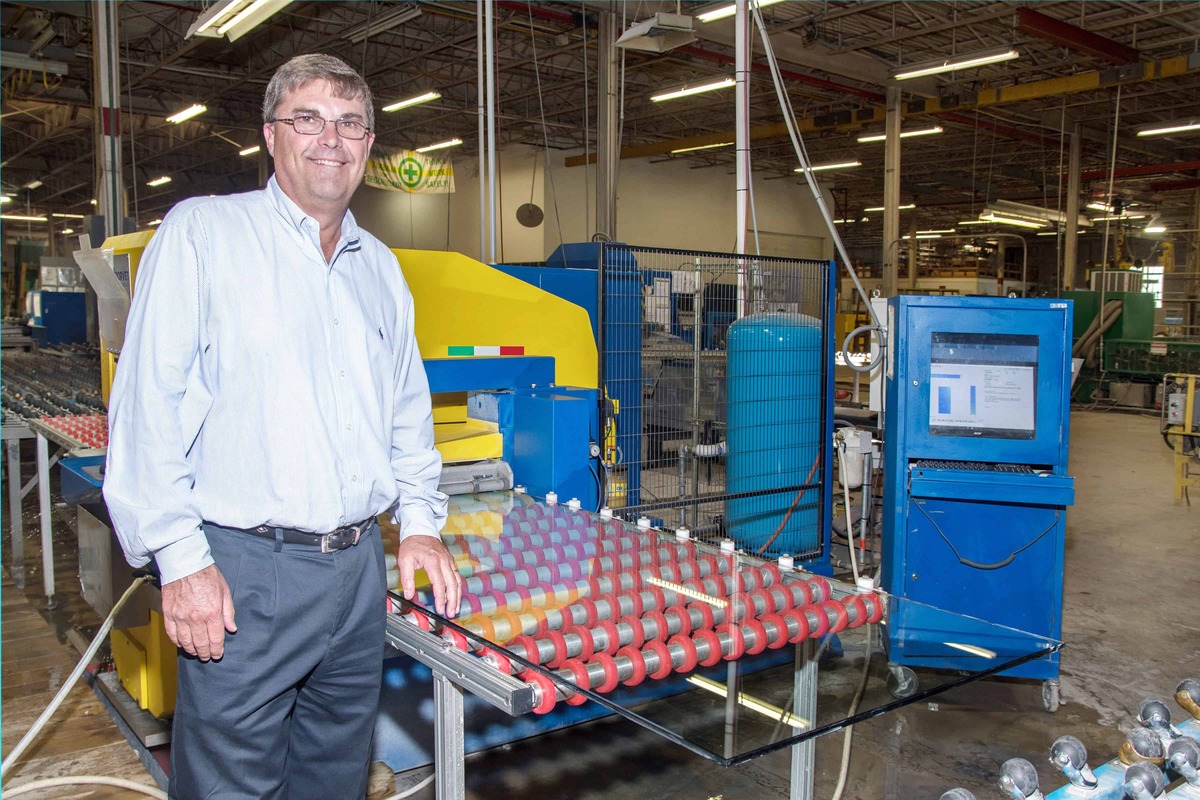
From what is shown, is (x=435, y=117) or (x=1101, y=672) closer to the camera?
(x=1101, y=672)

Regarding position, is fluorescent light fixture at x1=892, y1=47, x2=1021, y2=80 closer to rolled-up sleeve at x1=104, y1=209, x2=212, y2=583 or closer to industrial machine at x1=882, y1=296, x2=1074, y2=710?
industrial machine at x1=882, y1=296, x2=1074, y2=710

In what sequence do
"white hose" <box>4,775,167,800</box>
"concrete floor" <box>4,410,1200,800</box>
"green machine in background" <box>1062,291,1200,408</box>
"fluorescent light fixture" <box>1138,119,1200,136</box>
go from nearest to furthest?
1. "white hose" <box>4,775,167,800</box>
2. "concrete floor" <box>4,410,1200,800</box>
3. "fluorescent light fixture" <box>1138,119,1200,136</box>
4. "green machine in background" <box>1062,291,1200,408</box>

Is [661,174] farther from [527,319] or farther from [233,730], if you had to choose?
[233,730]

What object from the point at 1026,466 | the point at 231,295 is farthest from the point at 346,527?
the point at 1026,466

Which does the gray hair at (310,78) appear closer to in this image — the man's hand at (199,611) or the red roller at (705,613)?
the man's hand at (199,611)

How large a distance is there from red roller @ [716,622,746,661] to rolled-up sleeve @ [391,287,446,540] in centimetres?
60

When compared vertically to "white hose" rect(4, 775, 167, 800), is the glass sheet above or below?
above

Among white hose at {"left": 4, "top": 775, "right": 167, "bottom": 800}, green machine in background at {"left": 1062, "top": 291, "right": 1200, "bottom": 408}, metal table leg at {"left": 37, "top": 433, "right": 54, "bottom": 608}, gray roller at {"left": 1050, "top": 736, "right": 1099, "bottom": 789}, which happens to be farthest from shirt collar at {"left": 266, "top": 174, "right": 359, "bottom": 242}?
green machine in background at {"left": 1062, "top": 291, "right": 1200, "bottom": 408}

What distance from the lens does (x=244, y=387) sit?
1403 millimetres

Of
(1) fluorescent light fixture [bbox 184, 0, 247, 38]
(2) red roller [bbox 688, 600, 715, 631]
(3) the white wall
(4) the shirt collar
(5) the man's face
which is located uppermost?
(3) the white wall

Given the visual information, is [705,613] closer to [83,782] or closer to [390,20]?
[83,782]

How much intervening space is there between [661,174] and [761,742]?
16.2 metres

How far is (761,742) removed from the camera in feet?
4.10

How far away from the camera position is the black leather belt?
1423 mm
